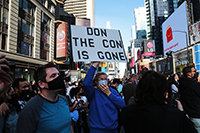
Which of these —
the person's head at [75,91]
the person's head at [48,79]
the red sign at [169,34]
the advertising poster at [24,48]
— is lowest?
the person's head at [75,91]

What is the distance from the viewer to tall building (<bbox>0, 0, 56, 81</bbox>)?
62.0ft

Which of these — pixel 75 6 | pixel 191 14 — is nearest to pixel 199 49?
pixel 191 14

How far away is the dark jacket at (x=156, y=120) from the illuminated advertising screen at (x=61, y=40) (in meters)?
35.0

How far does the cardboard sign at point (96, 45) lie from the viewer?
464 centimetres

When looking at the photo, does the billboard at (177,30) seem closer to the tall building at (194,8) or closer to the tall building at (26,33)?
the tall building at (194,8)

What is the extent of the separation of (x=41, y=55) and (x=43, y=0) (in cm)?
924

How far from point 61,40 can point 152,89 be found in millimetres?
35891

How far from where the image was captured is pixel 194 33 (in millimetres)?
41156

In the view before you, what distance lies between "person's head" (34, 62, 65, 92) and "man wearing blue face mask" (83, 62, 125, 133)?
3.10 feet

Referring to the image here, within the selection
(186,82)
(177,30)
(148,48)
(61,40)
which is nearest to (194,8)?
(177,30)

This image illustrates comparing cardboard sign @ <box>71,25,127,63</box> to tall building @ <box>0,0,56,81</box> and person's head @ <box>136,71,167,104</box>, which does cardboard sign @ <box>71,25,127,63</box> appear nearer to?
person's head @ <box>136,71,167,104</box>

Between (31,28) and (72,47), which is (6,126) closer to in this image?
(72,47)

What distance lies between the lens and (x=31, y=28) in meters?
24.4

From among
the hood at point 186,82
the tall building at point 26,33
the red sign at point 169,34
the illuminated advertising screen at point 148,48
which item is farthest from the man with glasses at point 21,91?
the illuminated advertising screen at point 148,48
